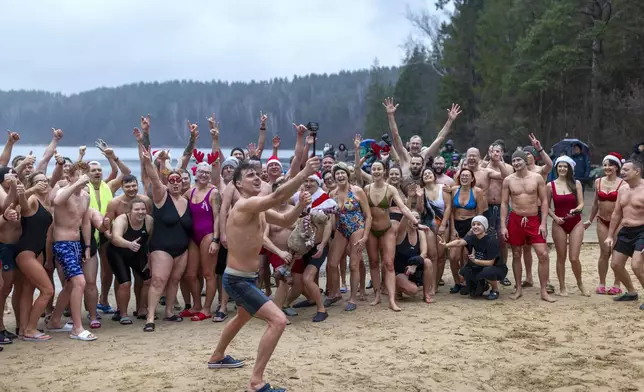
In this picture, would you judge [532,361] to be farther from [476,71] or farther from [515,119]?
[476,71]

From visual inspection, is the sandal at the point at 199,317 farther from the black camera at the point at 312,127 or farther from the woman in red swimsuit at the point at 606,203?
the woman in red swimsuit at the point at 606,203

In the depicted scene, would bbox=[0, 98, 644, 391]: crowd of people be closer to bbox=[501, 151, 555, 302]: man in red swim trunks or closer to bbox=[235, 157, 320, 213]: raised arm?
bbox=[501, 151, 555, 302]: man in red swim trunks

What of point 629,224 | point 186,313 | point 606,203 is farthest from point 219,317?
point 606,203

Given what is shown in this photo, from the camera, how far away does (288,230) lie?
7906 mm

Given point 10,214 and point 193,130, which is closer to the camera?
point 10,214

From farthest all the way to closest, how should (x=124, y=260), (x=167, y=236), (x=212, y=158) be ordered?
1. (x=212, y=158)
2. (x=124, y=260)
3. (x=167, y=236)

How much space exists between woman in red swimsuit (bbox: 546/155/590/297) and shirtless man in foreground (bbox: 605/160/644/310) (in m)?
0.47

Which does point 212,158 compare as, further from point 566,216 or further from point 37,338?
point 566,216

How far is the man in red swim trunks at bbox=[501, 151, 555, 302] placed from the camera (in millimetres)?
8375

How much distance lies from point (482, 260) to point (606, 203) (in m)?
1.87

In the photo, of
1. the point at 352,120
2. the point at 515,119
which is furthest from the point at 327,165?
the point at 352,120

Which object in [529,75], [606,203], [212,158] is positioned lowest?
[606,203]

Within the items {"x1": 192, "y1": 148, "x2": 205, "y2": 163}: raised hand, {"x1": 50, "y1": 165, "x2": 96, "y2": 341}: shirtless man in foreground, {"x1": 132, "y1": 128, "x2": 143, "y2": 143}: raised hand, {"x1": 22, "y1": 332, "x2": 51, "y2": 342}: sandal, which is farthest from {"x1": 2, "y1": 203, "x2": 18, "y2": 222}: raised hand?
{"x1": 192, "y1": 148, "x2": 205, "y2": 163}: raised hand

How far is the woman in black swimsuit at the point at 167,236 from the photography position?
24.5 ft
